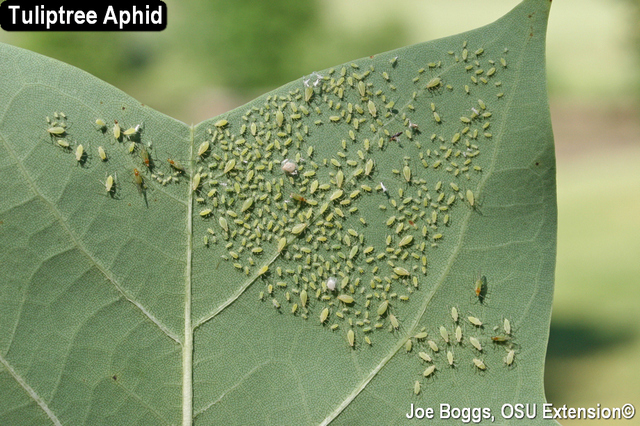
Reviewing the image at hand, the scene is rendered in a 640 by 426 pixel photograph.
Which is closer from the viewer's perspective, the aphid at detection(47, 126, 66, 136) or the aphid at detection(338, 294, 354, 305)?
the aphid at detection(47, 126, 66, 136)

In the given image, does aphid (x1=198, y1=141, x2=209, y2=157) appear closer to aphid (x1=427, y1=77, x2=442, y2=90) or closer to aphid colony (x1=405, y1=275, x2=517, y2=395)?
aphid (x1=427, y1=77, x2=442, y2=90)

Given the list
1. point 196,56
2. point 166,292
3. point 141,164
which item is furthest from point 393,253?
point 196,56

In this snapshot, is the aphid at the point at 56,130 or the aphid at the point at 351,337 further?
the aphid at the point at 351,337

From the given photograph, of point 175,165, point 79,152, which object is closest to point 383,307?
point 175,165

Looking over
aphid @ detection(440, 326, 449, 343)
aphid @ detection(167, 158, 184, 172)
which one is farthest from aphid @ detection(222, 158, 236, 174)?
aphid @ detection(440, 326, 449, 343)

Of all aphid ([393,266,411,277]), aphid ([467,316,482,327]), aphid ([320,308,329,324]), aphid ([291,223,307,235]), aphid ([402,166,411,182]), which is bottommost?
aphid ([320,308,329,324])

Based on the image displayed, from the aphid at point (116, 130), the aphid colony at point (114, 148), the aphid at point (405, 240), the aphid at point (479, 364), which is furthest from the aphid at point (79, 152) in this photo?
the aphid at point (479, 364)

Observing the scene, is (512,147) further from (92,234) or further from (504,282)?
(92,234)

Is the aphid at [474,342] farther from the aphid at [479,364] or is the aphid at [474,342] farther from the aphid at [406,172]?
the aphid at [406,172]
